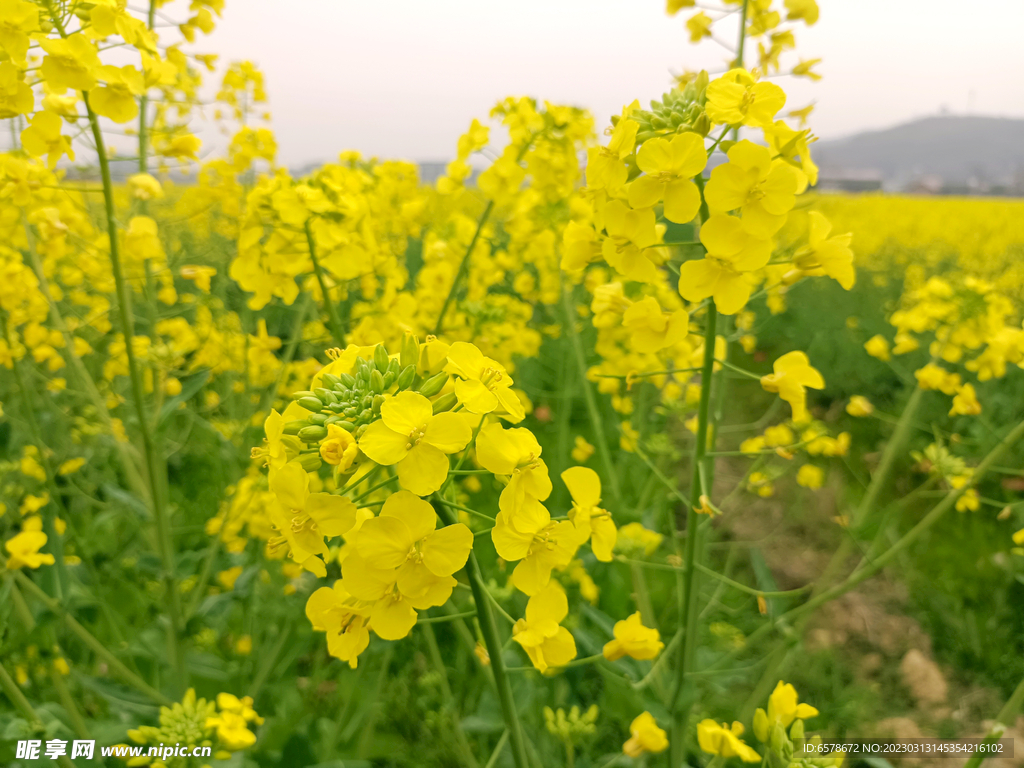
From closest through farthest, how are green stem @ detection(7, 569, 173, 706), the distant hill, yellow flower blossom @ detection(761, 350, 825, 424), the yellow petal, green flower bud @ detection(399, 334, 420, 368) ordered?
1. the yellow petal
2. green flower bud @ detection(399, 334, 420, 368)
3. yellow flower blossom @ detection(761, 350, 825, 424)
4. green stem @ detection(7, 569, 173, 706)
5. the distant hill

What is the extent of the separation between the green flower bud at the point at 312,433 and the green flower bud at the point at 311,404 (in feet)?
0.24

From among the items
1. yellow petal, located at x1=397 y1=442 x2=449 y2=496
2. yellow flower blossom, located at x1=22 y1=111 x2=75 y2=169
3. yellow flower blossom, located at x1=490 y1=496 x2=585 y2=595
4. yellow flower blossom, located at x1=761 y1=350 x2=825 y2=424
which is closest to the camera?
yellow petal, located at x1=397 y1=442 x2=449 y2=496

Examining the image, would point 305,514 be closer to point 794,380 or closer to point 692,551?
point 692,551

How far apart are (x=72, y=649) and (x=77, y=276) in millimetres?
1979

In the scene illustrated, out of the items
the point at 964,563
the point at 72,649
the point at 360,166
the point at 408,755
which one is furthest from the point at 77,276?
the point at 964,563

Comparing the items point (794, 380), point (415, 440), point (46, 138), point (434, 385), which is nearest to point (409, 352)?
point (434, 385)

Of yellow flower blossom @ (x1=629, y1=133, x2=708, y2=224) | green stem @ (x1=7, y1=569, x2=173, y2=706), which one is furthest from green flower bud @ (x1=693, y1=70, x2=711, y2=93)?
green stem @ (x1=7, y1=569, x2=173, y2=706)

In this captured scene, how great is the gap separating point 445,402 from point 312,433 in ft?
0.77

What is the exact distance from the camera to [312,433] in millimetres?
996

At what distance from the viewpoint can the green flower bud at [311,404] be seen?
1.08 metres

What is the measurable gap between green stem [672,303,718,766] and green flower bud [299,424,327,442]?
37.7 inches

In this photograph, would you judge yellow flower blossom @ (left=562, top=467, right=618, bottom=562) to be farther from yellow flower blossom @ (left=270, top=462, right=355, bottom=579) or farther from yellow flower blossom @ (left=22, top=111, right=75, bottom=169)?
yellow flower blossom @ (left=22, top=111, right=75, bottom=169)

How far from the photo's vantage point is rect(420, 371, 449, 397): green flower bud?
1073mm

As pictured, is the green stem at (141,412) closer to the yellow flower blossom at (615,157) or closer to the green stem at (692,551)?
the yellow flower blossom at (615,157)
